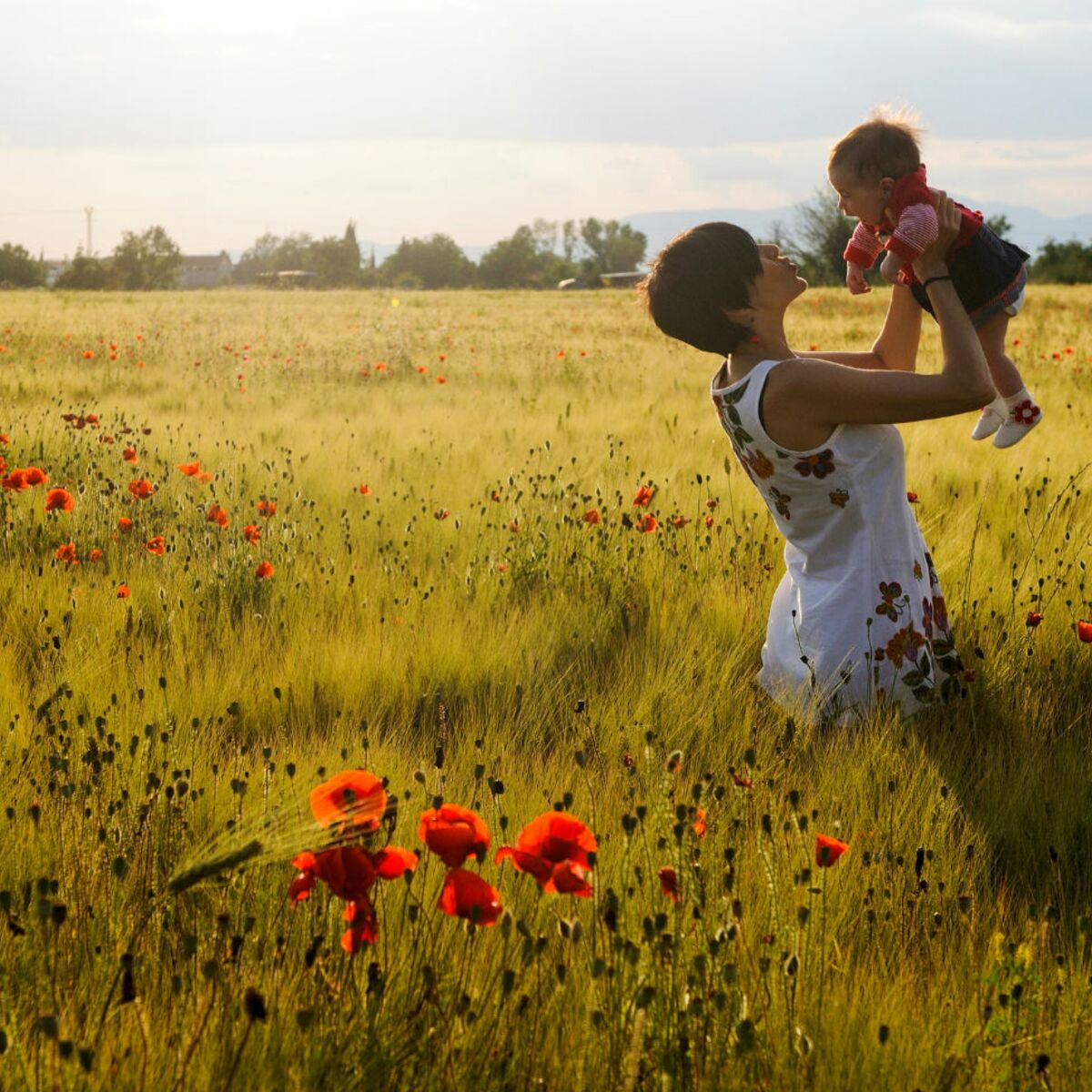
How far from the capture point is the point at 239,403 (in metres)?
9.42

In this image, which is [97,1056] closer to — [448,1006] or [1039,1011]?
[448,1006]

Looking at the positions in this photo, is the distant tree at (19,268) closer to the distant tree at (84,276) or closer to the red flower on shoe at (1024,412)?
the distant tree at (84,276)

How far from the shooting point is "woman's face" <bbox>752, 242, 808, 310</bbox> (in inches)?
118

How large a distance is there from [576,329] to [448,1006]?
18.2 meters

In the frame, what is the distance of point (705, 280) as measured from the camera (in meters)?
2.97

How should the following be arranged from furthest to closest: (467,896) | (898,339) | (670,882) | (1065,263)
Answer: (1065,263) < (898,339) < (670,882) < (467,896)

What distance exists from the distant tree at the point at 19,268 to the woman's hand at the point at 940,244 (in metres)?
76.3

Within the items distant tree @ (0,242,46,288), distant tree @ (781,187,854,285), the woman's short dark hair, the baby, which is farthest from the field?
distant tree @ (0,242,46,288)

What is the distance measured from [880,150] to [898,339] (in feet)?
1.76

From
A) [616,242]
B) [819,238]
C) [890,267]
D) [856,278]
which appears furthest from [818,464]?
[616,242]

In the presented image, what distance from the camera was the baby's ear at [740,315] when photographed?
9.87 feet

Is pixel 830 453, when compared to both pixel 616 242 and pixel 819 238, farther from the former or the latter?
pixel 616 242

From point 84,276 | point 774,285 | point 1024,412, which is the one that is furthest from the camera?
point 84,276

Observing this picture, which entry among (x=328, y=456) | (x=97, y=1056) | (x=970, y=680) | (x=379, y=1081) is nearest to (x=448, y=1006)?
(x=379, y=1081)
